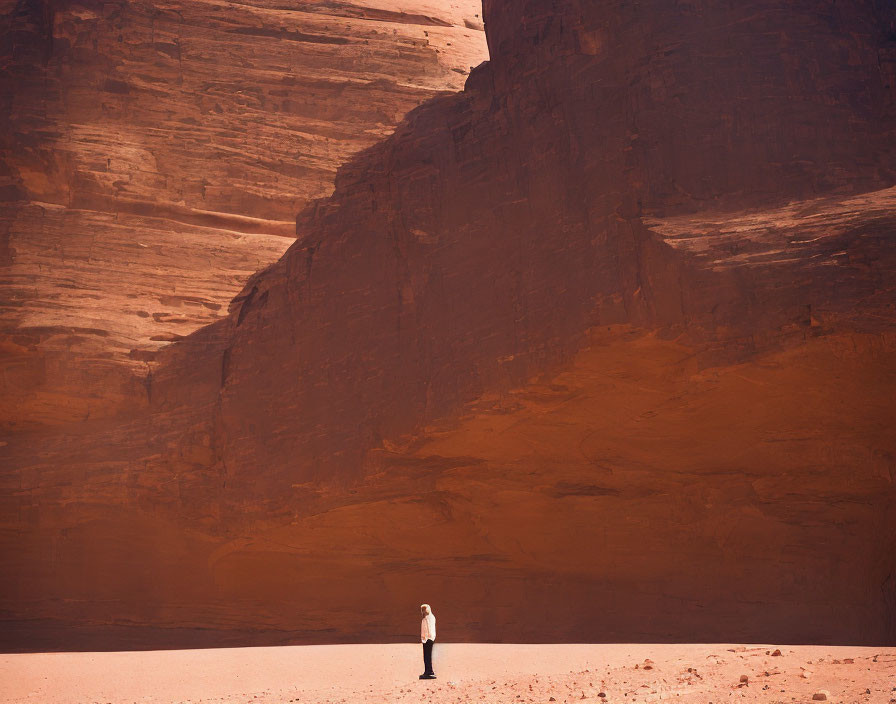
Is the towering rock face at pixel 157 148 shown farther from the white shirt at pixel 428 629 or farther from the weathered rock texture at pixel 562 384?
the white shirt at pixel 428 629

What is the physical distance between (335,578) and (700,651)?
6983 millimetres

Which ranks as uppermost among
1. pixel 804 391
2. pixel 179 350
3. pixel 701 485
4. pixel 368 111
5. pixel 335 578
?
pixel 368 111

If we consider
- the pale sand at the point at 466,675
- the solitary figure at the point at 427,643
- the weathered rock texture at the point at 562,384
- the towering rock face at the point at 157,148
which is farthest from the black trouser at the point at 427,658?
the towering rock face at the point at 157,148

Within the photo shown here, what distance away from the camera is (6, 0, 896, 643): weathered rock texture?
38.6 ft

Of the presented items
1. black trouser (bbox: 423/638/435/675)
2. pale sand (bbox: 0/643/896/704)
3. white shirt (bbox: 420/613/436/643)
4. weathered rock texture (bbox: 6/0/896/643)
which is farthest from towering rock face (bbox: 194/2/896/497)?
black trouser (bbox: 423/638/435/675)

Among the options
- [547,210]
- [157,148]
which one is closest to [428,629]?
[547,210]

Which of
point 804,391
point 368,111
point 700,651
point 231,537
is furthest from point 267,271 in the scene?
point 700,651

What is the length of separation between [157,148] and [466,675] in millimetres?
13688

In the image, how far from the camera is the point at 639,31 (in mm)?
13148

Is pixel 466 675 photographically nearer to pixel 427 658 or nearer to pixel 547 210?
pixel 427 658

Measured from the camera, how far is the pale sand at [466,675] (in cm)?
774

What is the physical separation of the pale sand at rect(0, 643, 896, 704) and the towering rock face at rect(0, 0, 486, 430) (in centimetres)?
627

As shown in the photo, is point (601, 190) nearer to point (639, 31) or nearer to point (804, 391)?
point (639, 31)

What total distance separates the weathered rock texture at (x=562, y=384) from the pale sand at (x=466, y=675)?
2878 mm
